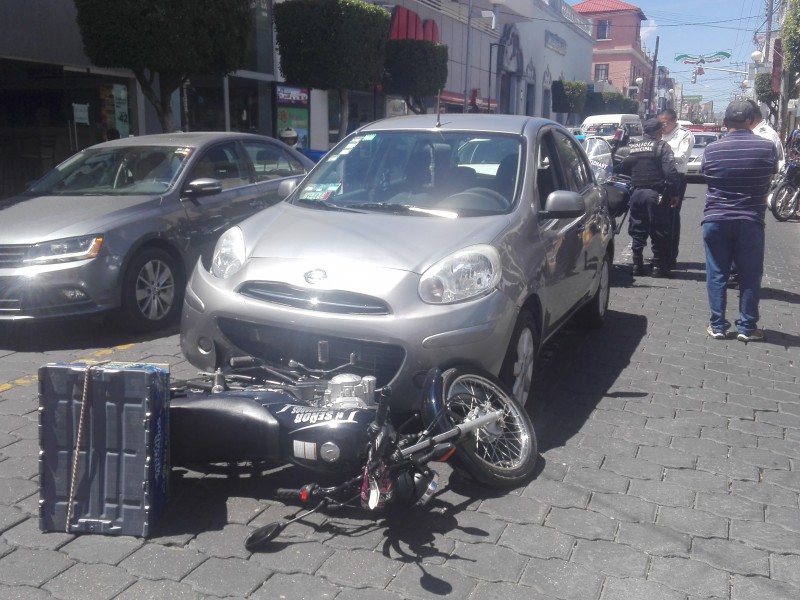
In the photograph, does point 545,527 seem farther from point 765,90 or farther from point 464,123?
point 765,90

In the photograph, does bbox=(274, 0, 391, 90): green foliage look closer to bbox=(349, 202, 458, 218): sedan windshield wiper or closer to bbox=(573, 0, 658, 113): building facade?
bbox=(349, 202, 458, 218): sedan windshield wiper

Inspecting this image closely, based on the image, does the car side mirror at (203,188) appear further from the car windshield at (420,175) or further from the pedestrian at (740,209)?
the pedestrian at (740,209)

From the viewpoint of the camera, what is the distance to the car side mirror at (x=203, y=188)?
6.78 metres

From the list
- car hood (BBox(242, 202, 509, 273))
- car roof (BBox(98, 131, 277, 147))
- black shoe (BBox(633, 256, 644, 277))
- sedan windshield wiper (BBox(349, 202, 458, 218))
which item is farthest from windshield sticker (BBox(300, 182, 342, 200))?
black shoe (BBox(633, 256, 644, 277))

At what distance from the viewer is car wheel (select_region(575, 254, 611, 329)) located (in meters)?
6.82

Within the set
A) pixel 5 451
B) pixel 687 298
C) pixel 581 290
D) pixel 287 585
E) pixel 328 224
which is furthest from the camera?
pixel 687 298

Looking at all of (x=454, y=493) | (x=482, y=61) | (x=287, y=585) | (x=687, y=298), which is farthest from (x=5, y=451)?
(x=482, y=61)

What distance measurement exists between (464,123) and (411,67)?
20.4 meters

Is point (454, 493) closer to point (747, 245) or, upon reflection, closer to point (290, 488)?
point (290, 488)

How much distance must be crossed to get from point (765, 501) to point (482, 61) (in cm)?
3921

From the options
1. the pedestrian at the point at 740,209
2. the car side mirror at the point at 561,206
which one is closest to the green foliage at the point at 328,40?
the pedestrian at the point at 740,209

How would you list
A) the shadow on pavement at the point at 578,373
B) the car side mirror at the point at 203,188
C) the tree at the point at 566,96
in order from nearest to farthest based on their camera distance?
the shadow on pavement at the point at 578,373 < the car side mirror at the point at 203,188 < the tree at the point at 566,96

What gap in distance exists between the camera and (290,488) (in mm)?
3826

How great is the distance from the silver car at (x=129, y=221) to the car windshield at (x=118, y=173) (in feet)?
0.03
